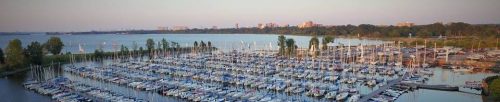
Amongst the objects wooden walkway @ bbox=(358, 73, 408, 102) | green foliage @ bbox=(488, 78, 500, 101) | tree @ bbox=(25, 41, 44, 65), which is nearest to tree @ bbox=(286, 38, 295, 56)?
wooden walkway @ bbox=(358, 73, 408, 102)

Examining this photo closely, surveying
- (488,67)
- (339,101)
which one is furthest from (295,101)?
(488,67)

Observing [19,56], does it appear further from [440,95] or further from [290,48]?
[440,95]

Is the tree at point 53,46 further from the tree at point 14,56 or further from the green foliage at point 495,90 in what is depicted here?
the green foliage at point 495,90

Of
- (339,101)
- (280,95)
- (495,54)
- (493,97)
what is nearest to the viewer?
(493,97)

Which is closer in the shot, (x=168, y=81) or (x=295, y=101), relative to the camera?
(x=295, y=101)

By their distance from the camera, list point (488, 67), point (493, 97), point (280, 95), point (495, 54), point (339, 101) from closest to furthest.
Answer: point (493, 97)
point (339, 101)
point (280, 95)
point (488, 67)
point (495, 54)

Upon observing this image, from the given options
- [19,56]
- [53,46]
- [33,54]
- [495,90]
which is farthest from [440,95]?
[53,46]

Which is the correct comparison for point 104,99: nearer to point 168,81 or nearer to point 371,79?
point 168,81

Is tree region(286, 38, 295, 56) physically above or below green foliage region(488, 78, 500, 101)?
above

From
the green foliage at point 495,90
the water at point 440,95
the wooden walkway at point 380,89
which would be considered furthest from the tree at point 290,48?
the green foliage at point 495,90

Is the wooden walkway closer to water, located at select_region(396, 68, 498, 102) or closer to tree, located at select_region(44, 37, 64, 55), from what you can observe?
water, located at select_region(396, 68, 498, 102)
